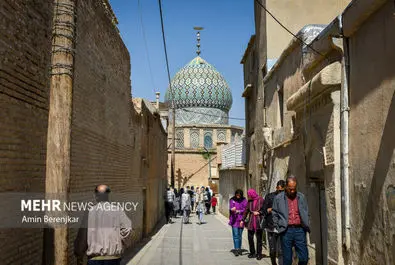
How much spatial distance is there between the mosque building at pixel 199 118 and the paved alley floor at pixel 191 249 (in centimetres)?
2158

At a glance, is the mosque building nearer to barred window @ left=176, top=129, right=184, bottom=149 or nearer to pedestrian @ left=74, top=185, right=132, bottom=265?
barred window @ left=176, top=129, right=184, bottom=149

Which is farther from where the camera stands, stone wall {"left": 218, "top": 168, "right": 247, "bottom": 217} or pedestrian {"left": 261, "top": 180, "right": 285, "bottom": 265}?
stone wall {"left": 218, "top": 168, "right": 247, "bottom": 217}

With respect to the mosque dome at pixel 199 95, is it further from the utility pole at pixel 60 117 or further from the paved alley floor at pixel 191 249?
the utility pole at pixel 60 117

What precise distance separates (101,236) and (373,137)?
318 cm

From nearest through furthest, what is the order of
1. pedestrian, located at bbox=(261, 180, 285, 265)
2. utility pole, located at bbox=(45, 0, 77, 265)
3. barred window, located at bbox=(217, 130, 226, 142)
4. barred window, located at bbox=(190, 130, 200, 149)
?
utility pole, located at bbox=(45, 0, 77, 265) → pedestrian, located at bbox=(261, 180, 285, 265) → barred window, located at bbox=(190, 130, 200, 149) → barred window, located at bbox=(217, 130, 226, 142)

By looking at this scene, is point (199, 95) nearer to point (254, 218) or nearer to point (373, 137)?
point (254, 218)

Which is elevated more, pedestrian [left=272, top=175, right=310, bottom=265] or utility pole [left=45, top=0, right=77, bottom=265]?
utility pole [left=45, top=0, right=77, bottom=265]

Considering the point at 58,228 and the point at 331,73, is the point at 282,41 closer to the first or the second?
the point at 331,73

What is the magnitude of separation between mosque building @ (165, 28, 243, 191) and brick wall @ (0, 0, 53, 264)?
104ft

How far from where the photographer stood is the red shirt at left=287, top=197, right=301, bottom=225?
6227 millimetres

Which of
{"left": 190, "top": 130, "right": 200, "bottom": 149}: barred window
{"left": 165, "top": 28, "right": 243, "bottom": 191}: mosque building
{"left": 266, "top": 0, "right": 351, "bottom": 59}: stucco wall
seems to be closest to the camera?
{"left": 266, "top": 0, "right": 351, "bottom": 59}: stucco wall

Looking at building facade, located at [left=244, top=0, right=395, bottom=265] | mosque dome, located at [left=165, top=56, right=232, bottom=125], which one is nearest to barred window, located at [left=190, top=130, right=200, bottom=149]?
mosque dome, located at [left=165, top=56, right=232, bottom=125]

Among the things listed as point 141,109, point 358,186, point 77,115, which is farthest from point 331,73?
point 141,109

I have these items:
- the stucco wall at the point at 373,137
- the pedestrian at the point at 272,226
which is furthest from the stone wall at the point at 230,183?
the stucco wall at the point at 373,137
